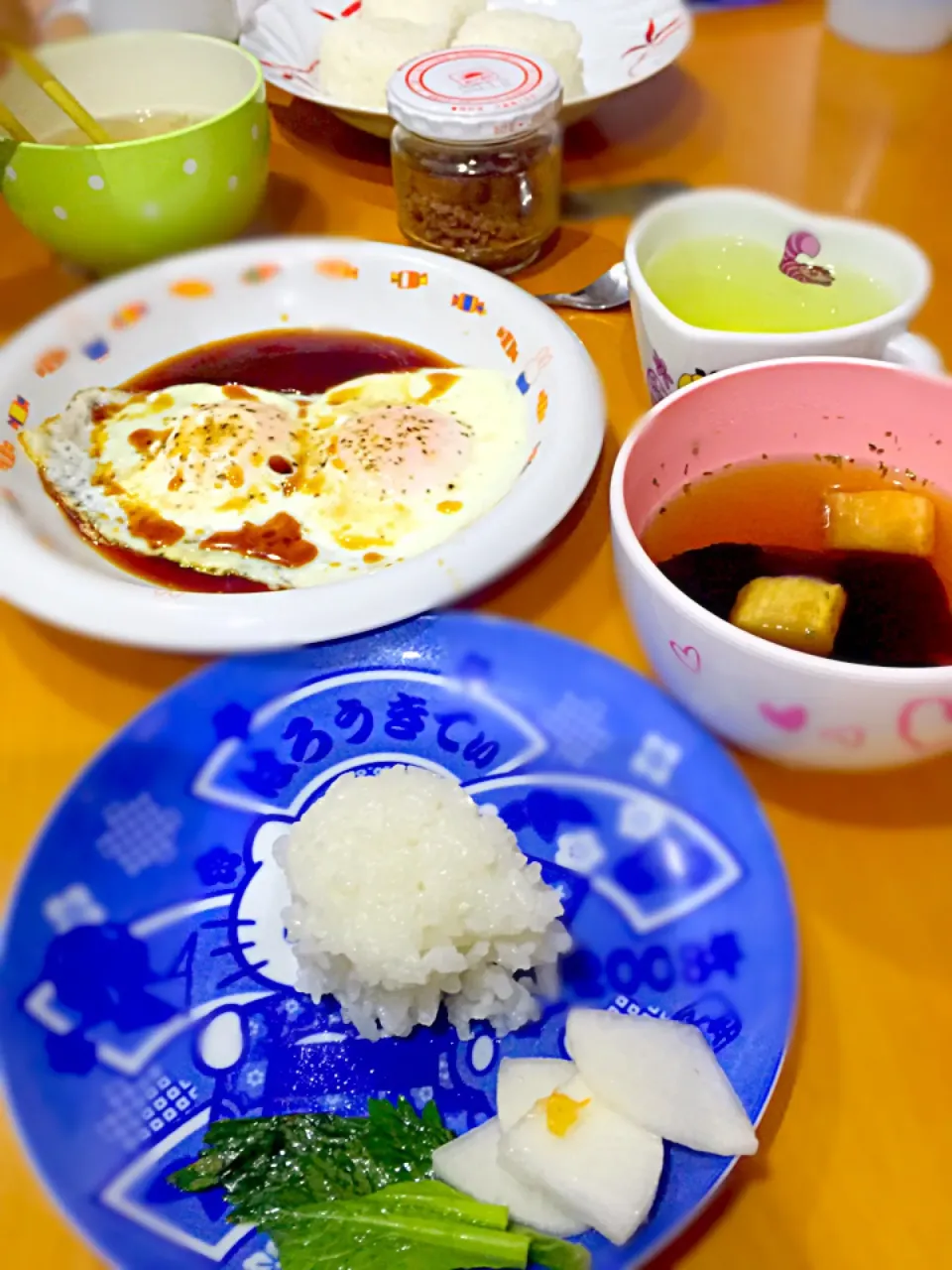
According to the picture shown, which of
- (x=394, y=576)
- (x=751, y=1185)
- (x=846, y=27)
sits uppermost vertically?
(x=846, y=27)

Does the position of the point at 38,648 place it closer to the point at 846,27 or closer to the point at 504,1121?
the point at 504,1121

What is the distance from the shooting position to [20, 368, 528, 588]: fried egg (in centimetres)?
83

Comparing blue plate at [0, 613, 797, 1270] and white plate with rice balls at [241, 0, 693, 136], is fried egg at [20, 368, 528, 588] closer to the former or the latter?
blue plate at [0, 613, 797, 1270]

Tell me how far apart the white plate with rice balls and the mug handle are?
0.62 m

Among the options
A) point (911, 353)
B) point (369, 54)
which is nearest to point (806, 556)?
point (911, 353)

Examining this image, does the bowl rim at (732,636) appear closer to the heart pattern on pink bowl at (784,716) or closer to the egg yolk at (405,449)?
the heart pattern on pink bowl at (784,716)

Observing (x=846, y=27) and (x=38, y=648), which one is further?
(x=846, y=27)

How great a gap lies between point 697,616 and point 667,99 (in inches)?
46.8

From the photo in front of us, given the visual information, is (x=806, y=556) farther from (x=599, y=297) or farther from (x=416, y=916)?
(x=599, y=297)

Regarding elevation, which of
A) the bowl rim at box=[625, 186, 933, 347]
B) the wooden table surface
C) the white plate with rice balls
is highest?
the white plate with rice balls

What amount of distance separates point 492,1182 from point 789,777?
1.09ft

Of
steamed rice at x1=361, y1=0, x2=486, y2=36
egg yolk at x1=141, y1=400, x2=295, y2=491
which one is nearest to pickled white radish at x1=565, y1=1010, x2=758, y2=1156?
egg yolk at x1=141, y1=400, x2=295, y2=491

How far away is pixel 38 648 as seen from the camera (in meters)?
0.76

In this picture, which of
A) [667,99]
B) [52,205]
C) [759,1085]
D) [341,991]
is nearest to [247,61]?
[52,205]
